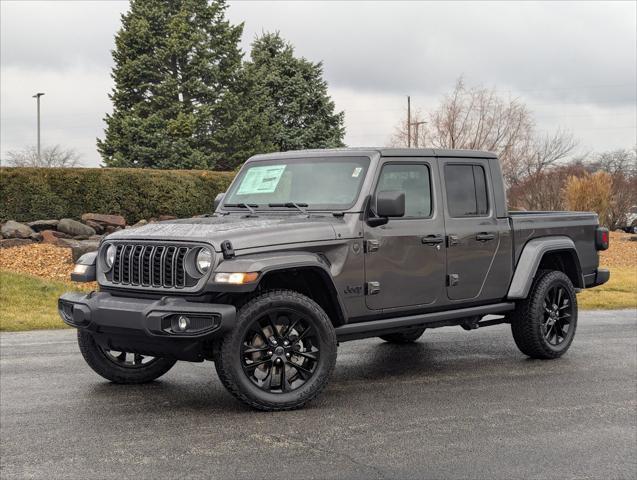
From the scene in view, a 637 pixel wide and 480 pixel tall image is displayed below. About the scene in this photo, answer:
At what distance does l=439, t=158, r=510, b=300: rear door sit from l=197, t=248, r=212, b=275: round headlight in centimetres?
240

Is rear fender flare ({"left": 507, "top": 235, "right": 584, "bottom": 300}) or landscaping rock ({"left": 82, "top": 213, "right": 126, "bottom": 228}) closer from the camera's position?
rear fender flare ({"left": 507, "top": 235, "right": 584, "bottom": 300})

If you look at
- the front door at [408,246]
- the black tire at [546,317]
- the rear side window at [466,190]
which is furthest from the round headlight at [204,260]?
the black tire at [546,317]

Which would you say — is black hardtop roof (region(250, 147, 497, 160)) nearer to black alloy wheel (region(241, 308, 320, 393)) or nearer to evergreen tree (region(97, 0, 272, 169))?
black alloy wheel (region(241, 308, 320, 393))

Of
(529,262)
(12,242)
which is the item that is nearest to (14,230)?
(12,242)

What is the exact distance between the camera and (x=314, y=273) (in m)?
6.58

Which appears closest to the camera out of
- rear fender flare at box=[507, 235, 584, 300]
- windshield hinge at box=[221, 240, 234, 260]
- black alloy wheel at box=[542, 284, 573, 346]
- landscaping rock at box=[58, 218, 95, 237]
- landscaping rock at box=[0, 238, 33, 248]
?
windshield hinge at box=[221, 240, 234, 260]

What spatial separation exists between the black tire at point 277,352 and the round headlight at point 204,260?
403 mm

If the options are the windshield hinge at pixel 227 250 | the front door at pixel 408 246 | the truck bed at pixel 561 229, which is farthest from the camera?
the truck bed at pixel 561 229

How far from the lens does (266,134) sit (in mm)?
36688

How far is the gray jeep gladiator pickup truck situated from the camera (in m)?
6.05

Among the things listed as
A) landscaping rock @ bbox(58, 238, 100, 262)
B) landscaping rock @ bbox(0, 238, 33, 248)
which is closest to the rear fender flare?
landscaping rock @ bbox(58, 238, 100, 262)

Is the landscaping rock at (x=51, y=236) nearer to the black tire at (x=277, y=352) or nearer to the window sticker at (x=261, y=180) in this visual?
the window sticker at (x=261, y=180)

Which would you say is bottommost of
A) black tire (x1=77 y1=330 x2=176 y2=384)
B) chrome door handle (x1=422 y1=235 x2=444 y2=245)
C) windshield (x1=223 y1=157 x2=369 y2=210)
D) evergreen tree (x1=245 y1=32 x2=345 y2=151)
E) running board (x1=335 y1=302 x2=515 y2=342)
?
black tire (x1=77 y1=330 x2=176 y2=384)

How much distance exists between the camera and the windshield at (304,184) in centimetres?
707
